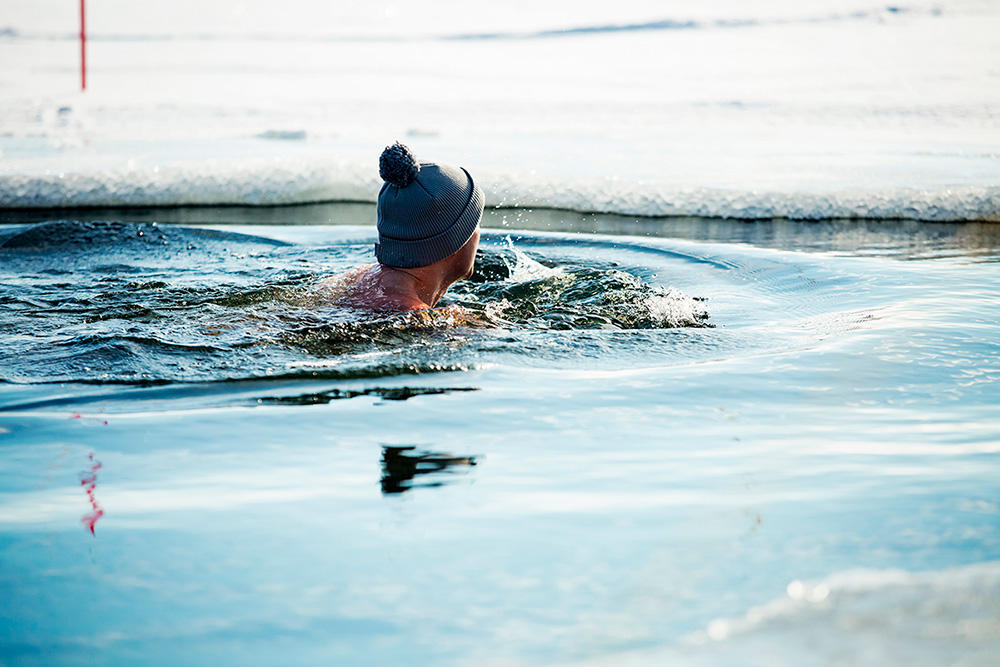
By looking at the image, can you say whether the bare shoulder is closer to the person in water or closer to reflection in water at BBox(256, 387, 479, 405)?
the person in water

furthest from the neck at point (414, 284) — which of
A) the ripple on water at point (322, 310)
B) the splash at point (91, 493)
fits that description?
the splash at point (91, 493)

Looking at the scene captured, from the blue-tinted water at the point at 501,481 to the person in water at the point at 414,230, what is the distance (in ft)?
0.71

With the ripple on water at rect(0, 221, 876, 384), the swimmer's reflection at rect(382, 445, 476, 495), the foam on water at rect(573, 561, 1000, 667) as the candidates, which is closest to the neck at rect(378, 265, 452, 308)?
the ripple on water at rect(0, 221, 876, 384)

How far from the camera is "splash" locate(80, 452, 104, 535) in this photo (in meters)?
1.64

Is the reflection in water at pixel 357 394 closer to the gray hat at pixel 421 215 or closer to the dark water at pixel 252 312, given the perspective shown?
the dark water at pixel 252 312

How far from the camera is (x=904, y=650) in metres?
1.22

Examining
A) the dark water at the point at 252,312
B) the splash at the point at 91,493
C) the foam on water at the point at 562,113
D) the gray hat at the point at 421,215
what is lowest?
the splash at the point at 91,493

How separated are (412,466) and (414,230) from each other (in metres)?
1.49

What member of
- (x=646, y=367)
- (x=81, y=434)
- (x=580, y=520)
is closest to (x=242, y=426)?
(x=81, y=434)

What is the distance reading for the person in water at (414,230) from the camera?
10.4ft

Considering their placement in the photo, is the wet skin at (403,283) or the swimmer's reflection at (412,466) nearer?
the swimmer's reflection at (412,466)

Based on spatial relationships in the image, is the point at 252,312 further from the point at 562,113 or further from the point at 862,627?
the point at 562,113

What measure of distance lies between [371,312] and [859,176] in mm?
3484

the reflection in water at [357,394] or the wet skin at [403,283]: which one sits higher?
the wet skin at [403,283]
